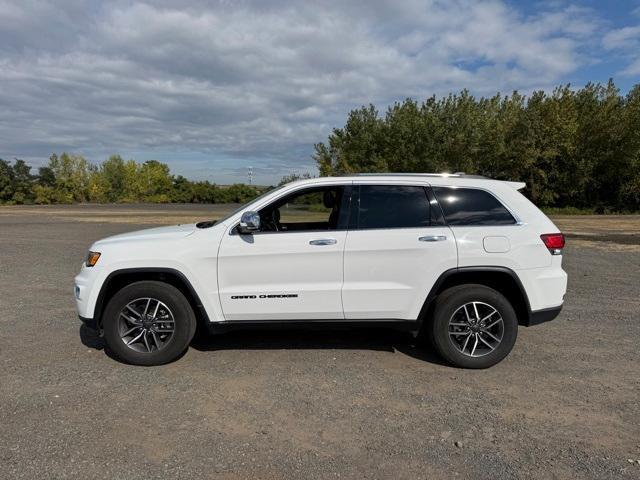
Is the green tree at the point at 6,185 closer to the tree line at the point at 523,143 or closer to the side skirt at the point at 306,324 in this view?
the tree line at the point at 523,143

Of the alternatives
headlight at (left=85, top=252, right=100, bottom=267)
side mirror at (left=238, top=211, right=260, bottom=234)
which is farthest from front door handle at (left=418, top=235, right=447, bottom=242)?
headlight at (left=85, top=252, right=100, bottom=267)

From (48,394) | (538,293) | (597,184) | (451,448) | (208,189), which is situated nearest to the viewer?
(451,448)

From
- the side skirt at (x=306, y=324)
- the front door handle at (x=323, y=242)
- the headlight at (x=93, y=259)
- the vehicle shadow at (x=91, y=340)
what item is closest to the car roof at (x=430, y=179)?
the front door handle at (x=323, y=242)

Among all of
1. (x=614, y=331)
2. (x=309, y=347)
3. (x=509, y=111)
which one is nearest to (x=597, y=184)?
(x=509, y=111)

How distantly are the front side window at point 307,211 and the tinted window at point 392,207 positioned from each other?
0.20 m

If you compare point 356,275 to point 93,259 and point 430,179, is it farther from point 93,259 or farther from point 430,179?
point 93,259

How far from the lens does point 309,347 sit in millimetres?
4844

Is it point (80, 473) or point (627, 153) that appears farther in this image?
point (627, 153)

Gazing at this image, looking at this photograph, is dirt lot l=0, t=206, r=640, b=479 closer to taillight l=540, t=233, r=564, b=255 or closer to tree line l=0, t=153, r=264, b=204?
taillight l=540, t=233, r=564, b=255

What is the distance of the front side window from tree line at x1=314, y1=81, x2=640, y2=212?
27004 mm

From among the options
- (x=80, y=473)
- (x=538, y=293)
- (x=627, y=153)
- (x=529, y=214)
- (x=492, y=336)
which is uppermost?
(x=627, y=153)

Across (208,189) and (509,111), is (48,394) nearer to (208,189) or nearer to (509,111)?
(509,111)

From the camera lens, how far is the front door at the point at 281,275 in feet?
13.7

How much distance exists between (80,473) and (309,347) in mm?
2505
